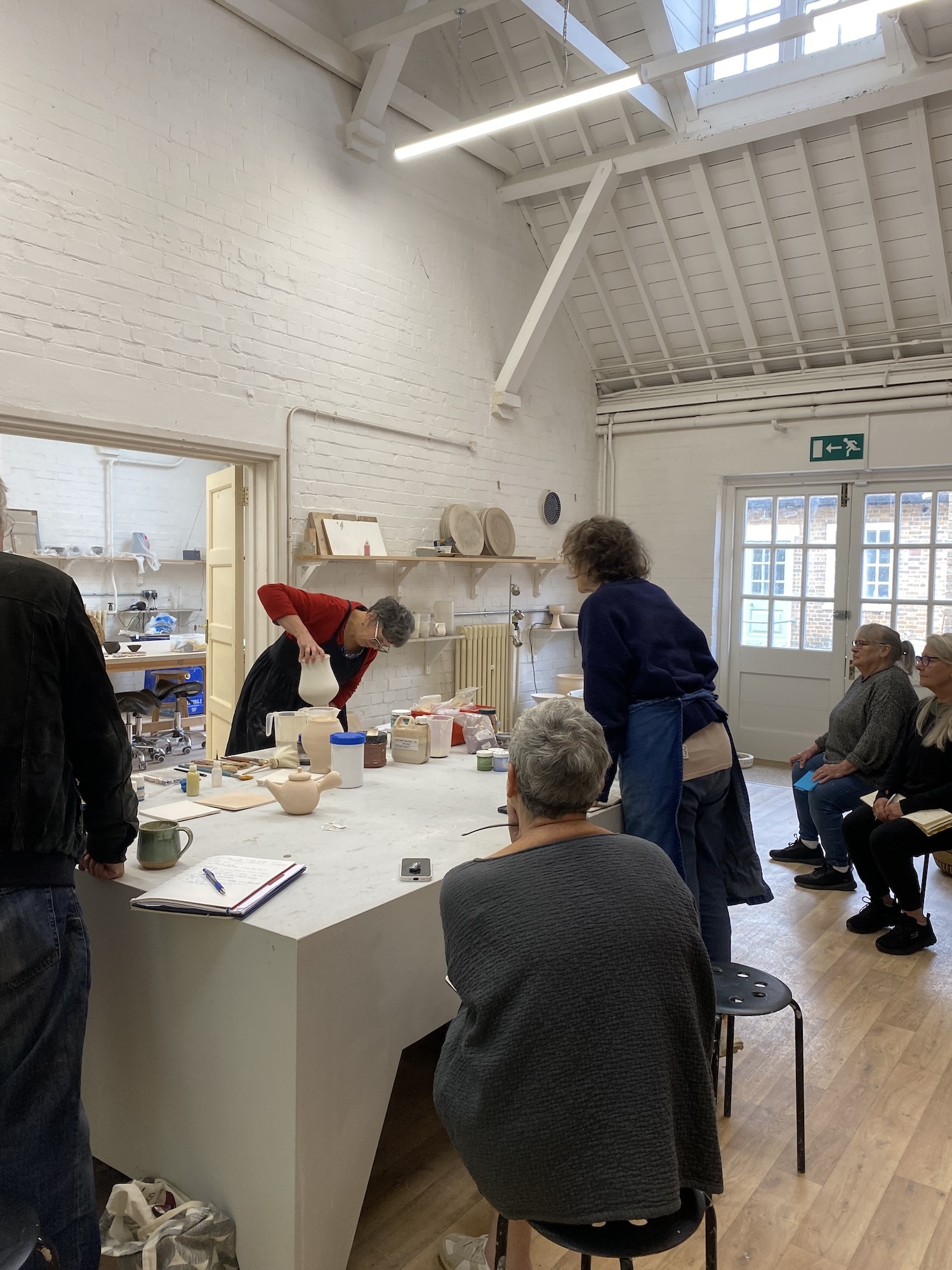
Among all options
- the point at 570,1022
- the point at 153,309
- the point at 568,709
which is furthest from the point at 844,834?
the point at 153,309

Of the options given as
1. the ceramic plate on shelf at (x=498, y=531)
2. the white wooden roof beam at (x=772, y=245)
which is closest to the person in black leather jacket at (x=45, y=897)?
the ceramic plate on shelf at (x=498, y=531)

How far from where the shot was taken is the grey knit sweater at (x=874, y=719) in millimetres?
4156

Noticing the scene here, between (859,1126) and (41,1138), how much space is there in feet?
7.01

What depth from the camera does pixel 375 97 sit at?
204 inches

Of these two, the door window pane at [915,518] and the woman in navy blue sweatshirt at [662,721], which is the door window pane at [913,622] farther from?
the woman in navy blue sweatshirt at [662,721]

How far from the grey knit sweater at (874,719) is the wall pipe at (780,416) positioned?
2.99 meters

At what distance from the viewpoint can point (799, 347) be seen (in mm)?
6777

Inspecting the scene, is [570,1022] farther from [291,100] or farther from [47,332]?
[291,100]

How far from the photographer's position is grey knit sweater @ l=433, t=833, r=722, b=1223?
1.33 metres

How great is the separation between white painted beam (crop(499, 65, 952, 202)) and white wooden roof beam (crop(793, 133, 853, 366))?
0.18 m

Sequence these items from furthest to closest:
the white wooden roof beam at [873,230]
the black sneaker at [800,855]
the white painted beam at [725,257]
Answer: the white painted beam at [725,257]
the white wooden roof beam at [873,230]
the black sneaker at [800,855]

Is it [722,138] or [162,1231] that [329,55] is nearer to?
[722,138]

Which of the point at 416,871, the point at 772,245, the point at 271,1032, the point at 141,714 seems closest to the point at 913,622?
the point at 772,245

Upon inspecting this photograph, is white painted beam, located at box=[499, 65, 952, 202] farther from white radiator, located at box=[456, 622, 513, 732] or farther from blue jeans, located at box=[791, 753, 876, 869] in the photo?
blue jeans, located at box=[791, 753, 876, 869]
